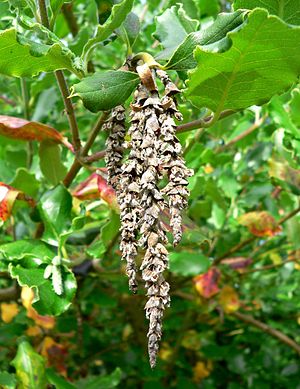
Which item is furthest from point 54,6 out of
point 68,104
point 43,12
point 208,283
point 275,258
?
point 275,258

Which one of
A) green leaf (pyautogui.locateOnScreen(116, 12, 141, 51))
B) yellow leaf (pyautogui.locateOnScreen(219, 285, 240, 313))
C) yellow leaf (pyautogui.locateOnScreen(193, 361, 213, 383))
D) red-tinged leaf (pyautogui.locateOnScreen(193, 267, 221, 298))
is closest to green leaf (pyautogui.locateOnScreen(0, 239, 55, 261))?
green leaf (pyautogui.locateOnScreen(116, 12, 141, 51))

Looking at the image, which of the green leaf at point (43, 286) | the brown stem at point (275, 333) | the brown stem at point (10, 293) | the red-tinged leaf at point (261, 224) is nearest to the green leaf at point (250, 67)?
the green leaf at point (43, 286)

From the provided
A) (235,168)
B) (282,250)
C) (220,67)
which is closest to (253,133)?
(235,168)

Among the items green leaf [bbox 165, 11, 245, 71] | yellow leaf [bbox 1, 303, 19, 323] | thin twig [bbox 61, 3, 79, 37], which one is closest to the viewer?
green leaf [bbox 165, 11, 245, 71]

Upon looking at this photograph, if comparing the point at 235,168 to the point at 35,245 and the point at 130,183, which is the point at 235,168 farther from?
the point at 130,183

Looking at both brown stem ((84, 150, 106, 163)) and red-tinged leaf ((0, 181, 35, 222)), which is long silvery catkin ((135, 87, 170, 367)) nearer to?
brown stem ((84, 150, 106, 163))

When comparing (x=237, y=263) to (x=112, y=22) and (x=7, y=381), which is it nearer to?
(x=7, y=381)
